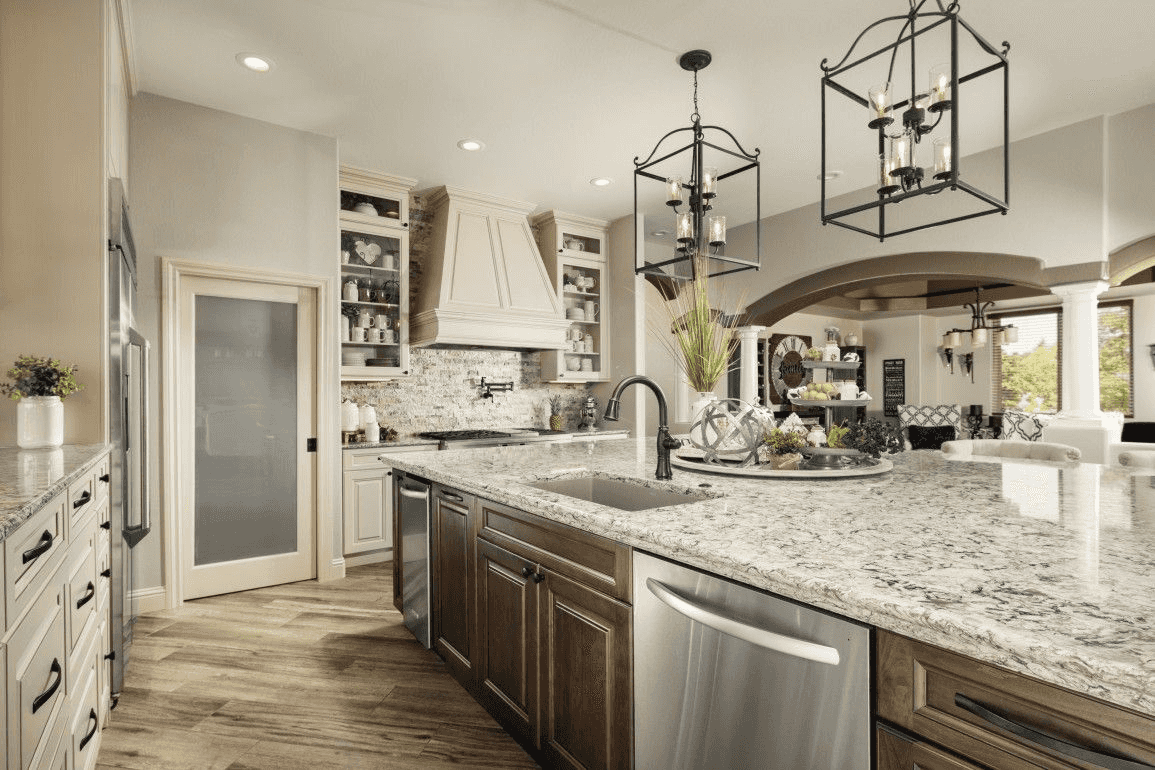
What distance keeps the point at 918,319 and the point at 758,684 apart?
451 inches

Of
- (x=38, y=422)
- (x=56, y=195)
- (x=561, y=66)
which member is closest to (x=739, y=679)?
(x=38, y=422)

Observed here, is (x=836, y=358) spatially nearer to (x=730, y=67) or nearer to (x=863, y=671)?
(x=730, y=67)

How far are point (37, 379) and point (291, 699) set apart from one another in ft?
4.81

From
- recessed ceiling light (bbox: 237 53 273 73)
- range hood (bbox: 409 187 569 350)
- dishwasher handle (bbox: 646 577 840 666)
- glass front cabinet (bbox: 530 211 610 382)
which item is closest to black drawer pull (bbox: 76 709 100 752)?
dishwasher handle (bbox: 646 577 840 666)

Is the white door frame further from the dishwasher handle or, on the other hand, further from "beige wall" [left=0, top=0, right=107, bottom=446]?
the dishwasher handle

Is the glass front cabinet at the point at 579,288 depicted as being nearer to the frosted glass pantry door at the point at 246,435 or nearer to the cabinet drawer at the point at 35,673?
the frosted glass pantry door at the point at 246,435

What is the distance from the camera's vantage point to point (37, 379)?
2.06 m

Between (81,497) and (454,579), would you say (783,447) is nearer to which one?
(454,579)

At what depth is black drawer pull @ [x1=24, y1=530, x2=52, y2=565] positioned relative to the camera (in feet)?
3.93

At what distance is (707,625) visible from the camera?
1.20 meters

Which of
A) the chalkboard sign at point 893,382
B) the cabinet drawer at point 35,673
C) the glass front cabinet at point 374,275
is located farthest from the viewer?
the chalkboard sign at point 893,382

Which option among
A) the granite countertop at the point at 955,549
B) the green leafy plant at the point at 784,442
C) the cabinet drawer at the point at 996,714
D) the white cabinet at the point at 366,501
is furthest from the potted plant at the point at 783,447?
the white cabinet at the point at 366,501

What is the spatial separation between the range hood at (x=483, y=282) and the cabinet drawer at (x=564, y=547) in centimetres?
291

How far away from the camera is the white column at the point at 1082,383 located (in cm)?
402
